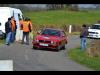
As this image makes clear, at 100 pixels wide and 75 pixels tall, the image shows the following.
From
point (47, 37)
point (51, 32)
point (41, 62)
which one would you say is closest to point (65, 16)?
point (51, 32)

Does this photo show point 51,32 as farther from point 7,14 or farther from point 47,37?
point 7,14

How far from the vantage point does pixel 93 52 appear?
→ 63.8ft

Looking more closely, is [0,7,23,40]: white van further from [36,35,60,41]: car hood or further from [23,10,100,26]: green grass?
[23,10,100,26]: green grass

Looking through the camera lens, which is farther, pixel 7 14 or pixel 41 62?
pixel 7 14

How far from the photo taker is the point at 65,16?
62.9 m

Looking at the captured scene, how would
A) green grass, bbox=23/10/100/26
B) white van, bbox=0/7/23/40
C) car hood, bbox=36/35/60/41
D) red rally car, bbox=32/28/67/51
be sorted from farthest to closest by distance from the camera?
green grass, bbox=23/10/100/26 → white van, bbox=0/7/23/40 → car hood, bbox=36/35/60/41 → red rally car, bbox=32/28/67/51

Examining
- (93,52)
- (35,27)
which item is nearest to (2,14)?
(93,52)

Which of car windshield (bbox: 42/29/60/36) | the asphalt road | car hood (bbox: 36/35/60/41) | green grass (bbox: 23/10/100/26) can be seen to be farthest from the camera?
green grass (bbox: 23/10/100/26)

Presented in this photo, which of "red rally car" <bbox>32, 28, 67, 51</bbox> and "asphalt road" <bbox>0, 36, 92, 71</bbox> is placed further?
"red rally car" <bbox>32, 28, 67, 51</bbox>

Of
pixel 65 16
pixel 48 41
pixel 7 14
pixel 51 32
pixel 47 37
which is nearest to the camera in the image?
pixel 48 41

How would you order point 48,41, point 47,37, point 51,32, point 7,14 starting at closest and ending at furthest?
Result: point 48,41 → point 47,37 → point 51,32 → point 7,14

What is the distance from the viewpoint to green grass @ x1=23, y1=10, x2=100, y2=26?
57188mm

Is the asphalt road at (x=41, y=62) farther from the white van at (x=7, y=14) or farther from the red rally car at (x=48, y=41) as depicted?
the white van at (x=7, y=14)

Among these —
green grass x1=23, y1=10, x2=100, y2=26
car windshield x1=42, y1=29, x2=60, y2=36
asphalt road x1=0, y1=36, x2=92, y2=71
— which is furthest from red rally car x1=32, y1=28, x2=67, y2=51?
green grass x1=23, y1=10, x2=100, y2=26
